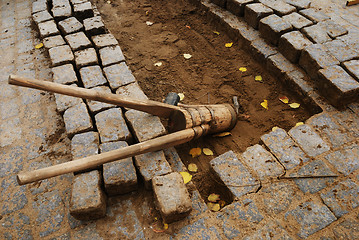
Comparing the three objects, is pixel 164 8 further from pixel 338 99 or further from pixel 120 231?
pixel 120 231

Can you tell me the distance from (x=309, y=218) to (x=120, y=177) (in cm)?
170

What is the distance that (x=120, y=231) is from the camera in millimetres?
2328

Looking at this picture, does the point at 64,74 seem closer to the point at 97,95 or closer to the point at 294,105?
the point at 97,95

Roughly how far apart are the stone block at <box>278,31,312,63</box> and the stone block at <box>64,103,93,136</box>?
109 inches

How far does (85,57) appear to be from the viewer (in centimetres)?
366

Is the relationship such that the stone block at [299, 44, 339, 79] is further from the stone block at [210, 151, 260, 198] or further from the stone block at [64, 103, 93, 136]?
the stone block at [64, 103, 93, 136]

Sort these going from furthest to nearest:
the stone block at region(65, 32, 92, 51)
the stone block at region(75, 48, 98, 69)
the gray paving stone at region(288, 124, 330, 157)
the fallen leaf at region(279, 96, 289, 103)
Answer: the stone block at region(65, 32, 92, 51)
the stone block at region(75, 48, 98, 69)
the fallen leaf at region(279, 96, 289, 103)
the gray paving stone at region(288, 124, 330, 157)

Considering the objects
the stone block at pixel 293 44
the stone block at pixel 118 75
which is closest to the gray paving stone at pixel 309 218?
the stone block at pixel 293 44

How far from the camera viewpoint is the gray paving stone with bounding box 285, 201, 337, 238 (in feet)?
7.29

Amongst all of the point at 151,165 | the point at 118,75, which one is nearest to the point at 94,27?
the point at 118,75

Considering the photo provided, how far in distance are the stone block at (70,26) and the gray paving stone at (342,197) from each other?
3.96m

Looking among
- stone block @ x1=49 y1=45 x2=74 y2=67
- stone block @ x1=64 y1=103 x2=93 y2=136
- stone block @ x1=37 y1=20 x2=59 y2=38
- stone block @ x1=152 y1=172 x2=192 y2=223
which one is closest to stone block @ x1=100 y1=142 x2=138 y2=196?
stone block @ x1=152 y1=172 x2=192 y2=223

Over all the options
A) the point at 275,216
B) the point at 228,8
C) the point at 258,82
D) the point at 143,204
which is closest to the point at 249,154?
the point at 275,216

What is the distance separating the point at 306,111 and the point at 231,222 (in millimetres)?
1856
